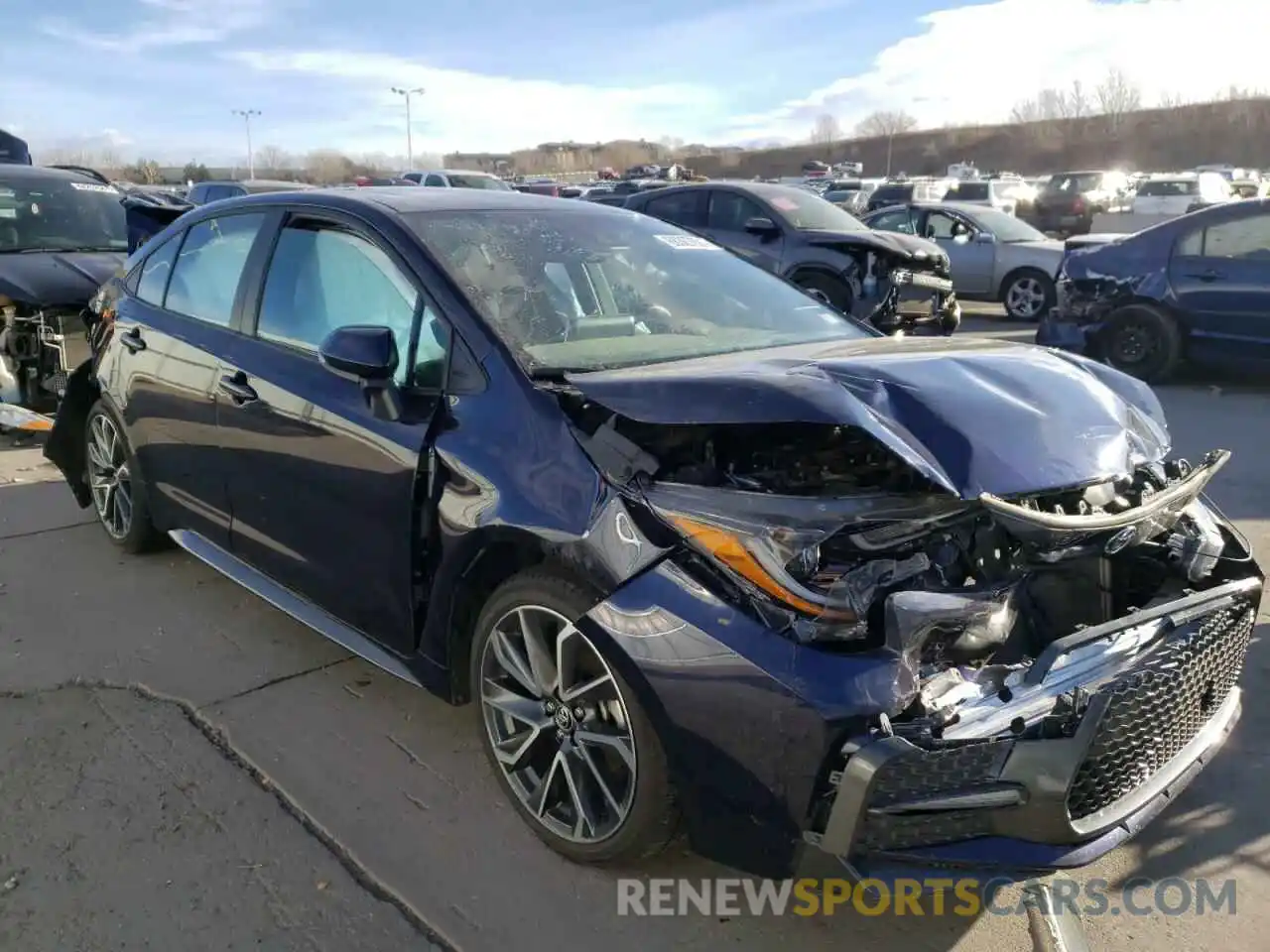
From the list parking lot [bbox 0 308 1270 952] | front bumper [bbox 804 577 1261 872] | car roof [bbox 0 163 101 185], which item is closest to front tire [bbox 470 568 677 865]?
parking lot [bbox 0 308 1270 952]

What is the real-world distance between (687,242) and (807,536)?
2012 mm

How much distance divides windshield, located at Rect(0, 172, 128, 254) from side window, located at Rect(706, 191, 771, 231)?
6.29 meters

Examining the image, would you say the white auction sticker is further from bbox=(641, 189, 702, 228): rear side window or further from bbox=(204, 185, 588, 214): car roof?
bbox=(641, 189, 702, 228): rear side window

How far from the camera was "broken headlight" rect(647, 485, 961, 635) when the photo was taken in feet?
7.30

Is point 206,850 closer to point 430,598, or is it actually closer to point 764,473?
point 430,598

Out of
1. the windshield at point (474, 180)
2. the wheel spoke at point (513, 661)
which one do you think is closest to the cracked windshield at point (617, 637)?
the wheel spoke at point (513, 661)

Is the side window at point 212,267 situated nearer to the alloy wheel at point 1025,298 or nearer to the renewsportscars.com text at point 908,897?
the renewsportscars.com text at point 908,897

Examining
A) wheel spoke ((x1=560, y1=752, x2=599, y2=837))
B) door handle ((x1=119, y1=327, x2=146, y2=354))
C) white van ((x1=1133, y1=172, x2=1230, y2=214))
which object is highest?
white van ((x1=1133, y1=172, x2=1230, y2=214))

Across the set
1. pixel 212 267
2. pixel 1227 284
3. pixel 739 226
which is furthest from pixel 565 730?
pixel 739 226

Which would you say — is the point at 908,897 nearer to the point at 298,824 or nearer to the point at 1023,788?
the point at 1023,788

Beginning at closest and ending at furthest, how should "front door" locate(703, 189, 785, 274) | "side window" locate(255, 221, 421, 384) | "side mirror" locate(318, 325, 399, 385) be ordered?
"side mirror" locate(318, 325, 399, 385), "side window" locate(255, 221, 421, 384), "front door" locate(703, 189, 785, 274)

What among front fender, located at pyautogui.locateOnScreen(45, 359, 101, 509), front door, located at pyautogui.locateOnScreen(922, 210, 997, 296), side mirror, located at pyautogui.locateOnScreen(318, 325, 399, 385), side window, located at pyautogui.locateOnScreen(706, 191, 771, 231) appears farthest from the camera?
front door, located at pyautogui.locateOnScreen(922, 210, 997, 296)

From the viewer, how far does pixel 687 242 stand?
3.97 metres

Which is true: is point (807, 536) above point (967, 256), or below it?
below
